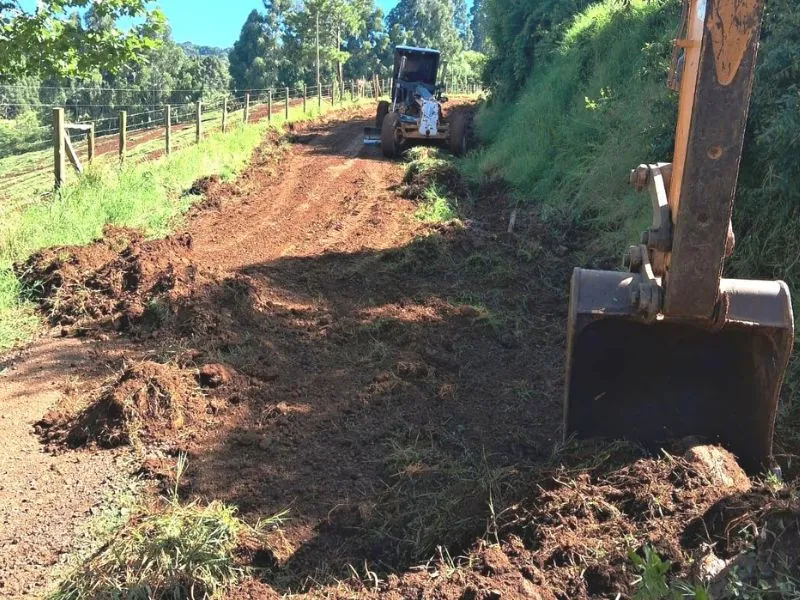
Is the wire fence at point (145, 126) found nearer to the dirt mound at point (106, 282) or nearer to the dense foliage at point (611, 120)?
the dirt mound at point (106, 282)

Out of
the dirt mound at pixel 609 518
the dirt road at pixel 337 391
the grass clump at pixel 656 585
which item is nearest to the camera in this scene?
the grass clump at pixel 656 585

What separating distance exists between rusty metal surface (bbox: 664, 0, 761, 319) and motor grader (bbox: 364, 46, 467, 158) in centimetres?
1499

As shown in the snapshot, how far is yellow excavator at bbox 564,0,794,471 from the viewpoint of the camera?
106 inches

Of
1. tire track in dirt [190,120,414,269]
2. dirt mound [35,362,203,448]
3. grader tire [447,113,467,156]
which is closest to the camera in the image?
dirt mound [35,362,203,448]

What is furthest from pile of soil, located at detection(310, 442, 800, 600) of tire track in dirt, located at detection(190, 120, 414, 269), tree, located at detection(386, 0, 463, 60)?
tree, located at detection(386, 0, 463, 60)

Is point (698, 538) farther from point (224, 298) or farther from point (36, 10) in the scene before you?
point (36, 10)

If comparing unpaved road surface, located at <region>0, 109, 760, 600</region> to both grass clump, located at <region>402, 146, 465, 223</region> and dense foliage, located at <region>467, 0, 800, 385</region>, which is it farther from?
grass clump, located at <region>402, 146, 465, 223</region>

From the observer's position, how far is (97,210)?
10516 millimetres

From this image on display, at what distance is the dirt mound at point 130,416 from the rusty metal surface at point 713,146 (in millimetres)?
3471

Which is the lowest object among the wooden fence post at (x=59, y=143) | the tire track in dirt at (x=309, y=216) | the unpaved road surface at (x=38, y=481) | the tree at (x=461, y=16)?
the unpaved road surface at (x=38, y=481)

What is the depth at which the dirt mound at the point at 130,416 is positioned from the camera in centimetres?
467

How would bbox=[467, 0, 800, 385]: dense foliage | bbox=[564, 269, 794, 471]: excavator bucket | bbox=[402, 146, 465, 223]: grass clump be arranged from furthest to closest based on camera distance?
bbox=[402, 146, 465, 223]: grass clump → bbox=[467, 0, 800, 385]: dense foliage → bbox=[564, 269, 794, 471]: excavator bucket

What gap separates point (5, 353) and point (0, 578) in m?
3.35

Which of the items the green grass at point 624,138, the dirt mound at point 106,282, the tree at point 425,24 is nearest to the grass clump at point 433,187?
the green grass at point 624,138
